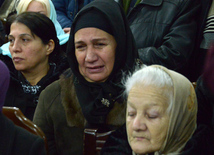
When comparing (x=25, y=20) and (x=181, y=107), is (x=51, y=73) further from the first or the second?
(x=181, y=107)

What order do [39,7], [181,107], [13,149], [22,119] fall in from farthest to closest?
1. [39,7]
2. [22,119]
3. [13,149]
4. [181,107]

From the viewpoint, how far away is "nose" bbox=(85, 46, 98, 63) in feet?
6.51

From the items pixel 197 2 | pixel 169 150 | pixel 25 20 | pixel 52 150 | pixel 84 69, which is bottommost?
pixel 52 150

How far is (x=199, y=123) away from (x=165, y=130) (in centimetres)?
31

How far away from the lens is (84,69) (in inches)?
81.1

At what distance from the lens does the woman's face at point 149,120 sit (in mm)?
1382

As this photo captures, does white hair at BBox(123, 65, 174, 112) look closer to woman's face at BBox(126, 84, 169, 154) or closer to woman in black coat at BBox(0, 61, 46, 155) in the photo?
woman's face at BBox(126, 84, 169, 154)

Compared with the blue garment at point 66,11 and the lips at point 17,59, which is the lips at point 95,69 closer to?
the lips at point 17,59

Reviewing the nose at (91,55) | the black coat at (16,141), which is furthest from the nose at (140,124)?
the nose at (91,55)

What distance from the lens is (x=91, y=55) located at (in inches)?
78.1

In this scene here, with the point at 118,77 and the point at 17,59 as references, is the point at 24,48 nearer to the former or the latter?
the point at 17,59

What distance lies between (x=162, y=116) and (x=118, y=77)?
2.29ft

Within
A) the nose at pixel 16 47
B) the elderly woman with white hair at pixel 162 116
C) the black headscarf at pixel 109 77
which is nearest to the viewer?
the elderly woman with white hair at pixel 162 116

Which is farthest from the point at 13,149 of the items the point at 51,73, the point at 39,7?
the point at 39,7
